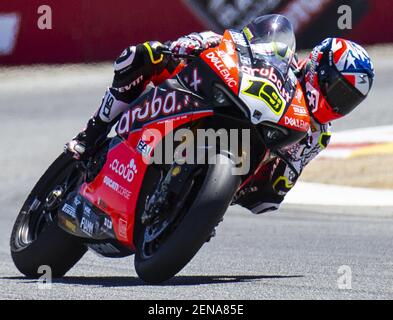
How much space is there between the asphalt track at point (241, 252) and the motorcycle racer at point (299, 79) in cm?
55

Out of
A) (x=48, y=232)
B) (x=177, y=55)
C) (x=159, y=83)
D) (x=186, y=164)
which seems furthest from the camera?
(x=48, y=232)

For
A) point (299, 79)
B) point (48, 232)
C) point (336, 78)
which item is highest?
point (336, 78)

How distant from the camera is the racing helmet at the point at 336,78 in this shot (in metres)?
6.23

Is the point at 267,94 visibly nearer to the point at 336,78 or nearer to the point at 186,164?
the point at 336,78

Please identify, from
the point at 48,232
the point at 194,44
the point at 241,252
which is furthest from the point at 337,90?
the point at 241,252

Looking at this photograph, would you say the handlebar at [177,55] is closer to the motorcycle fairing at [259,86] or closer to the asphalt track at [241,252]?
the motorcycle fairing at [259,86]

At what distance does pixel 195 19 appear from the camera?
18.8 metres

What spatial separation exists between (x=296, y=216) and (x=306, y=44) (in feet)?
27.0

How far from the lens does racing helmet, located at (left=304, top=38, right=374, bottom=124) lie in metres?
6.23

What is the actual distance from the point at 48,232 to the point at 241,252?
5.50ft

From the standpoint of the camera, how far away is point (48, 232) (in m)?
7.25

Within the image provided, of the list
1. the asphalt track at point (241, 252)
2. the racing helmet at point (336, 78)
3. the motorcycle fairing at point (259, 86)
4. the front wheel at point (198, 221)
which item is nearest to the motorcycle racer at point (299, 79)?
the racing helmet at point (336, 78)

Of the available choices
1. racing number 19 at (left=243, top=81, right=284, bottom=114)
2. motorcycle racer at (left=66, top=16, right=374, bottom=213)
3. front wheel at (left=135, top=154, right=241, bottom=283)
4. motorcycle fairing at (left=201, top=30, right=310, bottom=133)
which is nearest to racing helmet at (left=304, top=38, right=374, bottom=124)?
motorcycle racer at (left=66, top=16, right=374, bottom=213)

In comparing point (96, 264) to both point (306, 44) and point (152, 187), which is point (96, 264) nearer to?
point (152, 187)
